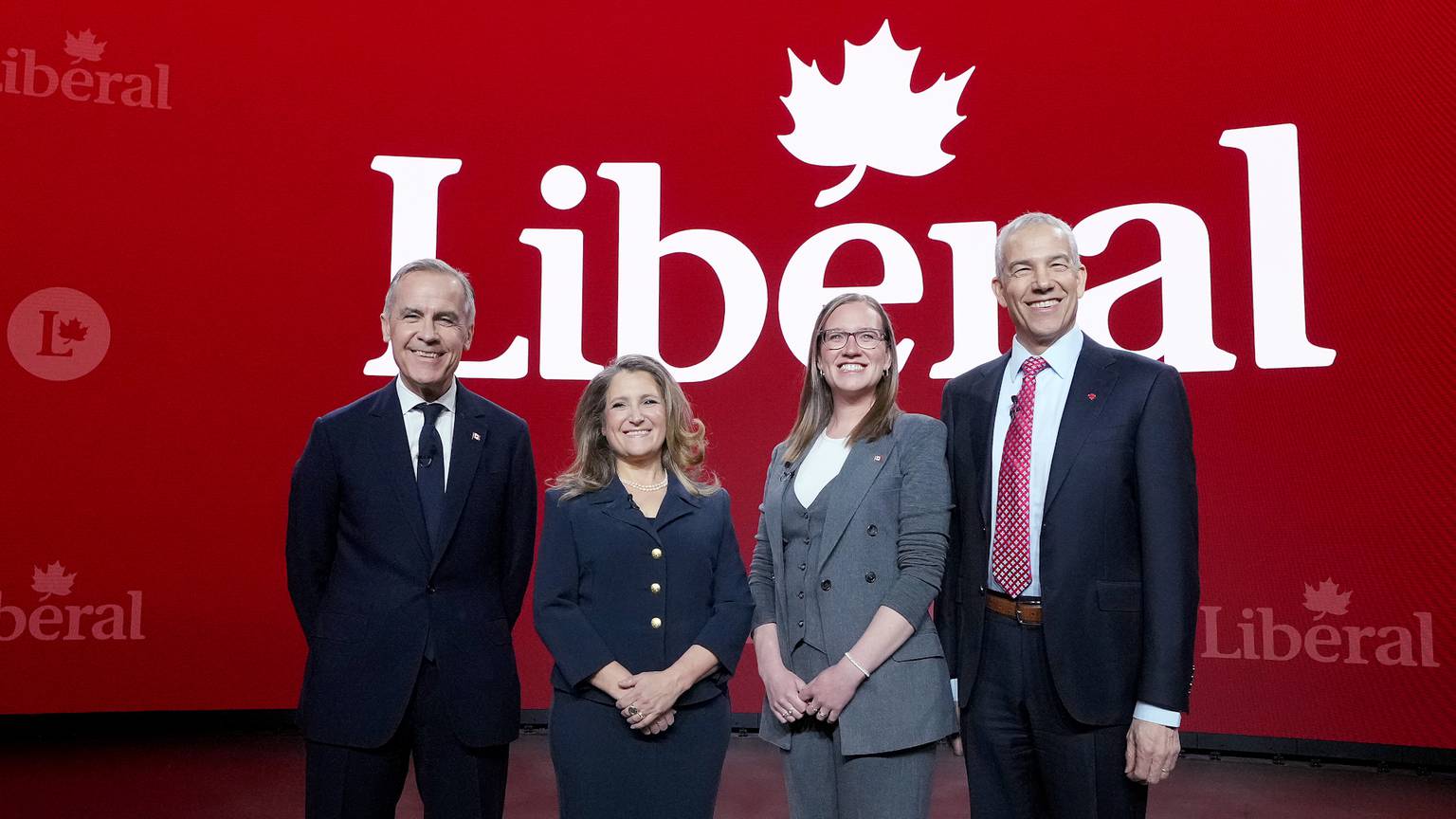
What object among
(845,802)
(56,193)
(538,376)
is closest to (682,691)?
(845,802)

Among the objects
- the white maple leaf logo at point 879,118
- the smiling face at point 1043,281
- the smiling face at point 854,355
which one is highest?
the white maple leaf logo at point 879,118

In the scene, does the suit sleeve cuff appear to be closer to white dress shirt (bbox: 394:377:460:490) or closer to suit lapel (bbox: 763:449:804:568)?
suit lapel (bbox: 763:449:804:568)

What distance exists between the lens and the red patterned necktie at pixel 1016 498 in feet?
6.49

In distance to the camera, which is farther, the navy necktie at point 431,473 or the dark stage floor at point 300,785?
the dark stage floor at point 300,785

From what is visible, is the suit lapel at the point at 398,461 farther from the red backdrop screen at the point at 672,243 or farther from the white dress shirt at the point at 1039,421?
the red backdrop screen at the point at 672,243

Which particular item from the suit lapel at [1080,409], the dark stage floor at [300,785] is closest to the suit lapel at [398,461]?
the suit lapel at [1080,409]

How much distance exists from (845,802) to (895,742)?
0.55 ft

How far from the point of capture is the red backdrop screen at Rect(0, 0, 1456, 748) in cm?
437

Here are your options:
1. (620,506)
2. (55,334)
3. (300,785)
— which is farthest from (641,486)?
(55,334)

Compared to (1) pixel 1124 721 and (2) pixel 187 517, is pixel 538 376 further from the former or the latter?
(1) pixel 1124 721

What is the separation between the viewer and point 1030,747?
196cm

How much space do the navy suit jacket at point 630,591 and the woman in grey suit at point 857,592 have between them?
0.11 meters

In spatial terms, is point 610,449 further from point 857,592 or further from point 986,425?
point 986,425

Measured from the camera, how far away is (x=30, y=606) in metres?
4.63
